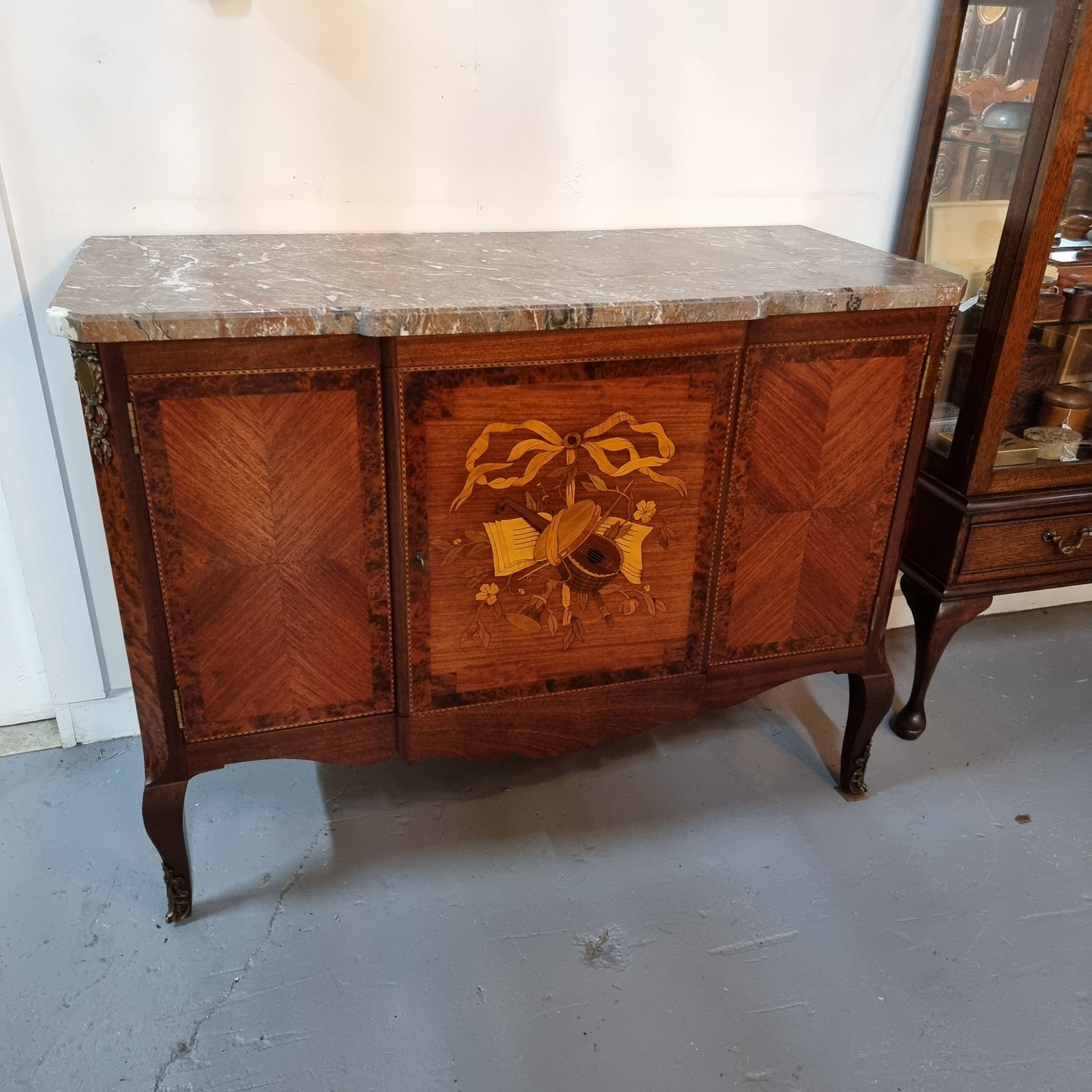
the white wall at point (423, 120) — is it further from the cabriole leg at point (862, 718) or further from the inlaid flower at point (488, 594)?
the cabriole leg at point (862, 718)

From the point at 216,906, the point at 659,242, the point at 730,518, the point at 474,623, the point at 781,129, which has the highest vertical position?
the point at 781,129

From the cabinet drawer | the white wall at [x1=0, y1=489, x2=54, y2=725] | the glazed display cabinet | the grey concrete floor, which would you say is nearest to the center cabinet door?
the grey concrete floor

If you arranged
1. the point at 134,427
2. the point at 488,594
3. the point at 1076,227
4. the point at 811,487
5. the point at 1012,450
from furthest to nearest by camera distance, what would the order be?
the point at 1012,450
the point at 1076,227
the point at 811,487
the point at 488,594
the point at 134,427

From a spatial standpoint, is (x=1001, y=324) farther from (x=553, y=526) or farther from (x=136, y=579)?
(x=136, y=579)

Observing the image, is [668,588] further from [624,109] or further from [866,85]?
[866,85]

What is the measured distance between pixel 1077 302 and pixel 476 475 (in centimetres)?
127

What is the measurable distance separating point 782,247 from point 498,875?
1228mm

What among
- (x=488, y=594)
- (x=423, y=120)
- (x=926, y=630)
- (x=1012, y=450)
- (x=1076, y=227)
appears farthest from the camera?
(x=926, y=630)

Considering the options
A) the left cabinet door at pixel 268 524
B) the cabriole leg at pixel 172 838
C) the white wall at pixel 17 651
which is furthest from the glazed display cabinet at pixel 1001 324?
the white wall at pixel 17 651

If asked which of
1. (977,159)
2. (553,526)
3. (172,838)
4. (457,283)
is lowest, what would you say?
(172,838)

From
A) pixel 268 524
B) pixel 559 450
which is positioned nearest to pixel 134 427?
pixel 268 524

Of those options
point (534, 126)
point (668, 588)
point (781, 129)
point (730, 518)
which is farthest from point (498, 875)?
point (781, 129)

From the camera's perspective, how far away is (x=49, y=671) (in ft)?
6.42

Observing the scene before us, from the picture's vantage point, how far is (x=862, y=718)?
189cm
